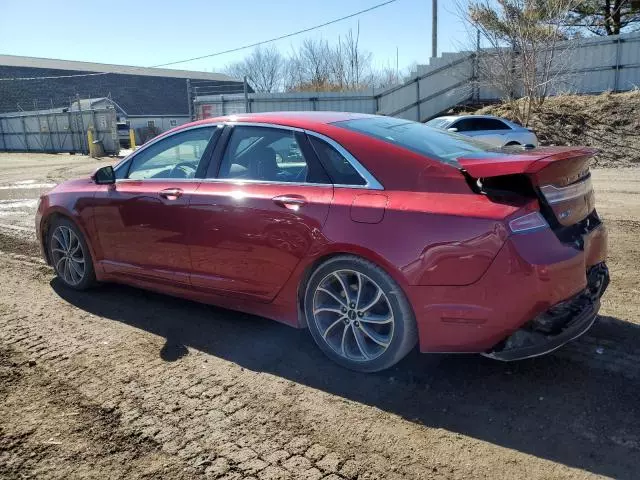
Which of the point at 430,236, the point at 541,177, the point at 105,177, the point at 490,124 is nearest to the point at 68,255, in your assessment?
the point at 105,177

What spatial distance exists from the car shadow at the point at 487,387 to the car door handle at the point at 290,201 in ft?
3.36

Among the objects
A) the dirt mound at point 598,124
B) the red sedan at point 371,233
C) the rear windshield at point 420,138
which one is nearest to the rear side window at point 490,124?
the dirt mound at point 598,124

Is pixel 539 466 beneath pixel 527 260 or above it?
beneath

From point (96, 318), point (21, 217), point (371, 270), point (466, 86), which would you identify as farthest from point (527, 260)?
point (466, 86)

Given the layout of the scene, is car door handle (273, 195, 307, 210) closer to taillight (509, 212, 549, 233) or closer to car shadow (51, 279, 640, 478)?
car shadow (51, 279, 640, 478)

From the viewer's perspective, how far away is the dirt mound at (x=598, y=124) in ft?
50.9

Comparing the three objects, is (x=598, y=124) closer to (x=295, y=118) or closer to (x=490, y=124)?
(x=490, y=124)

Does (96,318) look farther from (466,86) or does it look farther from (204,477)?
(466,86)

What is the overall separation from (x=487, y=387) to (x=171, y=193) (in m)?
2.67

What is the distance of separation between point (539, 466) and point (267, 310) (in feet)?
6.46

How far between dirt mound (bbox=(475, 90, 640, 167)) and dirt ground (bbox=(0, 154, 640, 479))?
12.8m

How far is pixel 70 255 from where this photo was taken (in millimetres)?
5211

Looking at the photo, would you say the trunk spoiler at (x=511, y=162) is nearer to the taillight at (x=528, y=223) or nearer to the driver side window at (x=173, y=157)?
the taillight at (x=528, y=223)

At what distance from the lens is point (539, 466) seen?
2.52m
